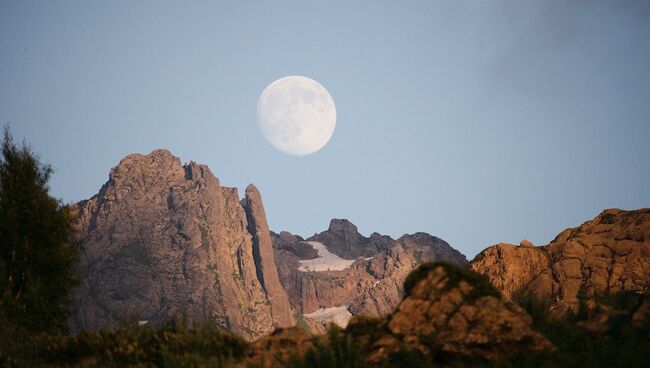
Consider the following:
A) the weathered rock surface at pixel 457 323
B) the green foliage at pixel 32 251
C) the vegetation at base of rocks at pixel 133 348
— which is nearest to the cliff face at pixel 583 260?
the green foliage at pixel 32 251

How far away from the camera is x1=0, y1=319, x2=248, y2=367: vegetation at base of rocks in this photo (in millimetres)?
17672

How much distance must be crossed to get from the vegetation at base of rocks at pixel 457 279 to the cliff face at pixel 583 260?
4871 cm

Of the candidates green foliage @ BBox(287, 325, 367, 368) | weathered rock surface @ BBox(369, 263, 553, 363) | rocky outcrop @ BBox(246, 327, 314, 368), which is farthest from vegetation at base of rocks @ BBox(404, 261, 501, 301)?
rocky outcrop @ BBox(246, 327, 314, 368)

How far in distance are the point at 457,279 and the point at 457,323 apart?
5.42ft

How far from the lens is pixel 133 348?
703 inches

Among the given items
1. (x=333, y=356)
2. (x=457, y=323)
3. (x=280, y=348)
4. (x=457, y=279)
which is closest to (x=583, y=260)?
(x=457, y=279)

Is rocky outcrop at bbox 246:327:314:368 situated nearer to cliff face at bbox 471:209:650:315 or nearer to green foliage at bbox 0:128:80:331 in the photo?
green foliage at bbox 0:128:80:331

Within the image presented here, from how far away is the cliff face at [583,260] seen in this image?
7019cm

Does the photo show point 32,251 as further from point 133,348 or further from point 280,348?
point 280,348

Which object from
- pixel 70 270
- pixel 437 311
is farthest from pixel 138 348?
pixel 70 270

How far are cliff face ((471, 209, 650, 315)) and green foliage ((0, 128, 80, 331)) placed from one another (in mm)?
45916

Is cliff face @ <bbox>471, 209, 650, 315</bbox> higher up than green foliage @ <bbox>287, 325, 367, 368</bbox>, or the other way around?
cliff face @ <bbox>471, 209, 650, 315</bbox>

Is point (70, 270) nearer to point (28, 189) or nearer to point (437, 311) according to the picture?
point (28, 189)

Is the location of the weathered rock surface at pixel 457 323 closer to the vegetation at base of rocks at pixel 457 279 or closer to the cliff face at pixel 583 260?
the vegetation at base of rocks at pixel 457 279
